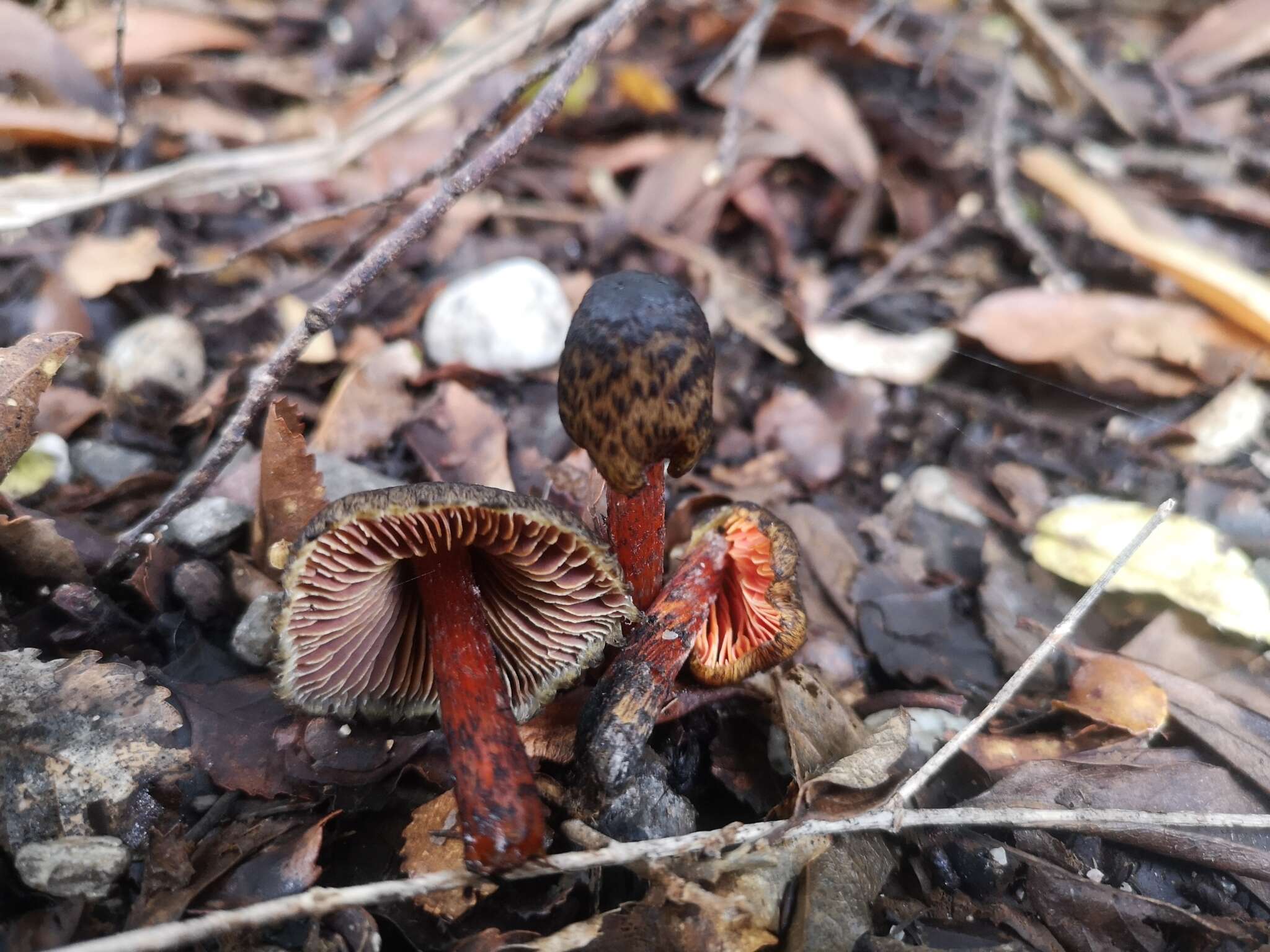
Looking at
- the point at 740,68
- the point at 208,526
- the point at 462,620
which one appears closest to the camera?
the point at 462,620

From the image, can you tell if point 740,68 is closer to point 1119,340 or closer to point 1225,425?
point 1119,340

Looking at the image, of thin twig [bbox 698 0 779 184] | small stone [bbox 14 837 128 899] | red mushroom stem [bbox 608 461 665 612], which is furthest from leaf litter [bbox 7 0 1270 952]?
red mushroom stem [bbox 608 461 665 612]

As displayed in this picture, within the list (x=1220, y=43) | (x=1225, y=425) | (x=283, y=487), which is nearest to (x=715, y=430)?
(x=283, y=487)

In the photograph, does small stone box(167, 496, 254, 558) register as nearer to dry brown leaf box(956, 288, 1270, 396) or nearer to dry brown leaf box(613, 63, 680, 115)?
dry brown leaf box(956, 288, 1270, 396)

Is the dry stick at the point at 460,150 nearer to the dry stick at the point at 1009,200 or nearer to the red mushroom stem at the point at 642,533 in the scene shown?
the red mushroom stem at the point at 642,533

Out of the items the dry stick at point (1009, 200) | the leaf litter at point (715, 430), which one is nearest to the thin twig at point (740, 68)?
the leaf litter at point (715, 430)

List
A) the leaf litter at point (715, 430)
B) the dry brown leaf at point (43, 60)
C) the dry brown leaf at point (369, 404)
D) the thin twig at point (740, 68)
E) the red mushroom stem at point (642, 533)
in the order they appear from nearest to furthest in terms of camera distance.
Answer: the leaf litter at point (715, 430), the red mushroom stem at point (642, 533), the dry brown leaf at point (369, 404), the thin twig at point (740, 68), the dry brown leaf at point (43, 60)

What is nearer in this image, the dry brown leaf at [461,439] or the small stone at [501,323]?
the dry brown leaf at [461,439]
